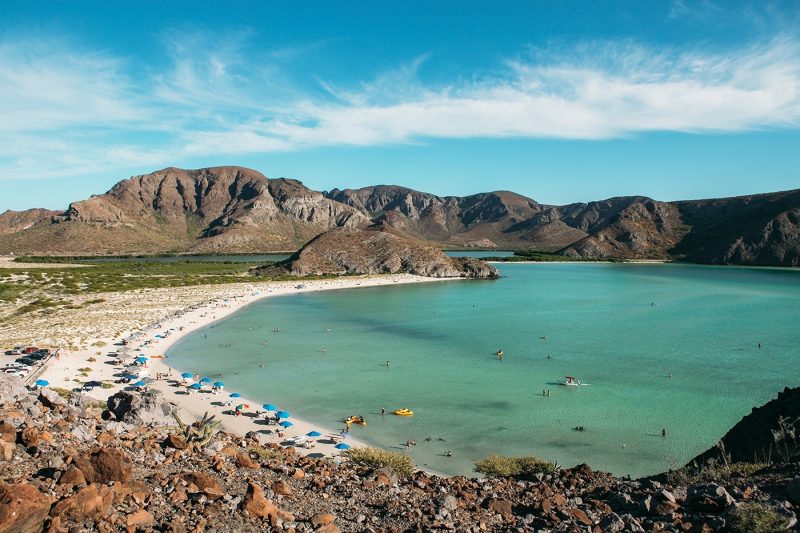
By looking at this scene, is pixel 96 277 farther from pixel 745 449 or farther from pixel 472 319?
pixel 745 449

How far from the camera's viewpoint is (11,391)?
52.2 feet

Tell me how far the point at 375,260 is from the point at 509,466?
138354 mm

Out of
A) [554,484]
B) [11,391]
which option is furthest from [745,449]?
[11,391]

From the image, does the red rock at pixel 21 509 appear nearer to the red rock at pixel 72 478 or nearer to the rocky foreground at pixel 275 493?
the rocky foreground at pixel 275 493

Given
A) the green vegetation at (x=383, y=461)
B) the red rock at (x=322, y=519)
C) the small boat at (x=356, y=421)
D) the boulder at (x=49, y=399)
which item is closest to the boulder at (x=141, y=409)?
the boulder at (x=49, y=399)

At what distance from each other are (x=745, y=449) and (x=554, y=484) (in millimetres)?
8553

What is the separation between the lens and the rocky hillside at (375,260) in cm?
15500

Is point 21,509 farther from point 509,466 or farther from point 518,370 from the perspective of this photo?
point 518,370

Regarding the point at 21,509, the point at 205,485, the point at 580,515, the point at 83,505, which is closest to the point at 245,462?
the point at 205,485

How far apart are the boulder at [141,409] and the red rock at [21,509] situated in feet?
32.9

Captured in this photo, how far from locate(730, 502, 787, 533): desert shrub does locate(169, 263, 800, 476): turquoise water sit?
48.0 ft

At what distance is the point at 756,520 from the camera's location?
372 inches

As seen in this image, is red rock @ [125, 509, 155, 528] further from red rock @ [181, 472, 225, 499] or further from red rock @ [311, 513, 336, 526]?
red rock @ [311, 513, 336, 526]

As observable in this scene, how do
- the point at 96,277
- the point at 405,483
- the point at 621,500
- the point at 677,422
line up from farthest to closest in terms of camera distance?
the point at 96,277, the point at 677,422, the point at 405,483, the point at 621,500
